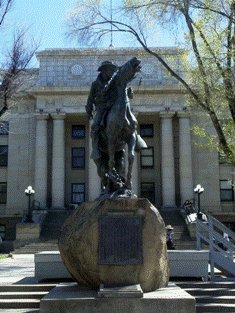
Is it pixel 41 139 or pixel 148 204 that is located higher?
pixel 41 139

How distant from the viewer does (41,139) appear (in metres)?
41.3

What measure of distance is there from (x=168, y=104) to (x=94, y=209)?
112 ft

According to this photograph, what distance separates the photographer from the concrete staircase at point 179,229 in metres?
29.4

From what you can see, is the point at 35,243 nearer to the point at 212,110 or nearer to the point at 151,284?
the point at 212,110

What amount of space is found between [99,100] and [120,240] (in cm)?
287

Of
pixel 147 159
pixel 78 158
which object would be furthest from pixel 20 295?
pixel 147 159

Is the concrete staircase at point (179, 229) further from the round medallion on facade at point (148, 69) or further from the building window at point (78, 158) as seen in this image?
the round medallion on facade at point (148, 69)

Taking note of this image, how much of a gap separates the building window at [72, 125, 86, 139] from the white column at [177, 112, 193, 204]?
9022mm

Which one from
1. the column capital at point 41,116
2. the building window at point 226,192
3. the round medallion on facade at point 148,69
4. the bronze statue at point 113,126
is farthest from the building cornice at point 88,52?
the bronze statue at point 113,126

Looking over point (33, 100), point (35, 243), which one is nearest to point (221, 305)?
point (35, 243)

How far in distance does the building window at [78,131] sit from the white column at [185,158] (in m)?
9.02

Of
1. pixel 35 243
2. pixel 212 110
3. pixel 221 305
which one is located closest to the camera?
pixel 221 305

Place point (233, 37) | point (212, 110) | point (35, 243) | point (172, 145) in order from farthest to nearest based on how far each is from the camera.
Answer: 1. point (172, 145)
2. point (35, 243)
3. point (212, 110)
4. point (233, 37)

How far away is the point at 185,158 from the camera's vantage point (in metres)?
40.3
